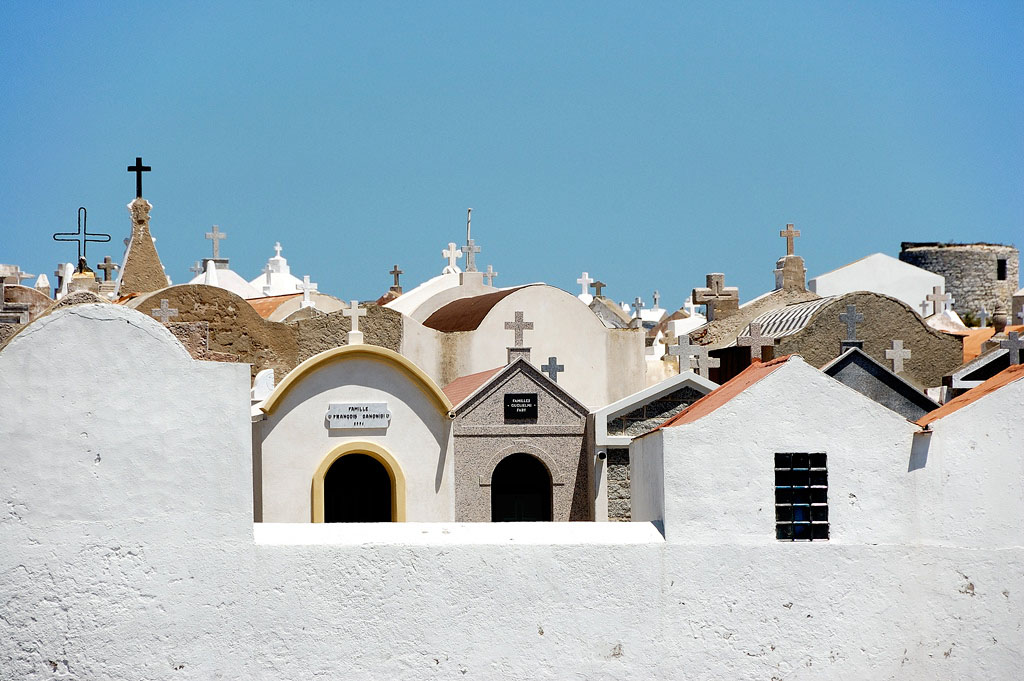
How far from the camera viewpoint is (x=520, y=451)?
70.0 feet

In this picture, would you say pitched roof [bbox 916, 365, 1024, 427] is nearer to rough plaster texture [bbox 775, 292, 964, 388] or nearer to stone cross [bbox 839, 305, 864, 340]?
stone cross [bbox 839, 305, 864, 340]

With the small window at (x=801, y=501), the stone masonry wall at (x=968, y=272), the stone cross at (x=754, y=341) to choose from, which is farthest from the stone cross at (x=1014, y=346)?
the stone masonry wall at (x=968, y=272)

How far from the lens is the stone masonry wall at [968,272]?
64.6 metres

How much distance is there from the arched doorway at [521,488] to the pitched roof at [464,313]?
5.58m

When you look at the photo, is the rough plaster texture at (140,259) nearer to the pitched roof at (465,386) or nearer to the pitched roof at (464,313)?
the pitched roof at (464,313)

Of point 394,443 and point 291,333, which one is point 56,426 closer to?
point 394,443

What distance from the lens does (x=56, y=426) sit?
1341 centimetres

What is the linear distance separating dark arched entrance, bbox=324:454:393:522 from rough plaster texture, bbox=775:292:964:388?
24.3 feet

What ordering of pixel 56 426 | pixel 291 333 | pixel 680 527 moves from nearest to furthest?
pixel 56 426 < pixel 680 527 < pixel 291 333

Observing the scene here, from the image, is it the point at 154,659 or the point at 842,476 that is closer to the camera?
the point at 154,659

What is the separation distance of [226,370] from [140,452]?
103 cm

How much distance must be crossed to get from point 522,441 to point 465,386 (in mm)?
1928

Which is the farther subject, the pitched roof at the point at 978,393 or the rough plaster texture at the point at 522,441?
the rough plaster texture at the point at 522,441

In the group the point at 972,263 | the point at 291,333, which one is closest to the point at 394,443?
the point at 291,333
